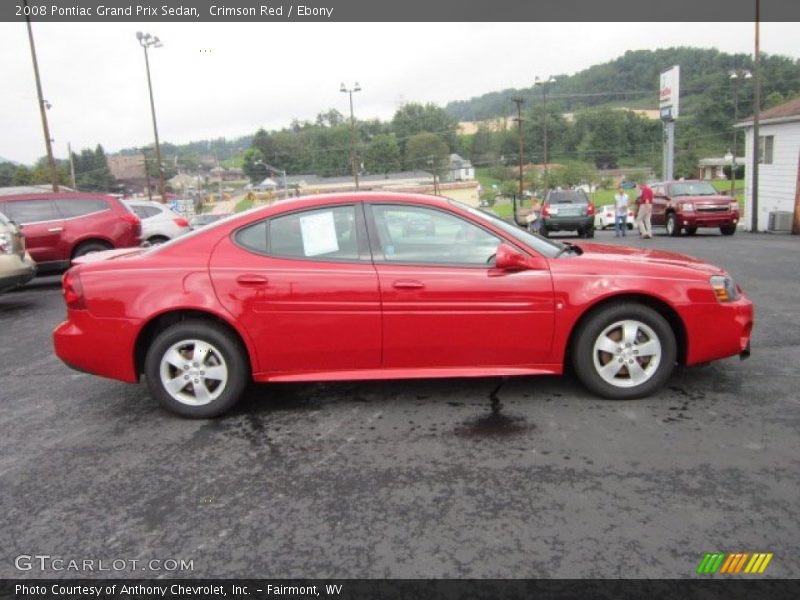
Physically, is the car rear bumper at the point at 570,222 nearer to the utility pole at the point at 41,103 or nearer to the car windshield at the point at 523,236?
the car windshield at the point at 523,236

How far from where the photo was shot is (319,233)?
14.0 ft

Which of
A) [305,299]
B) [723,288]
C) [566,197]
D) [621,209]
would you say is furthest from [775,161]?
[305,299]

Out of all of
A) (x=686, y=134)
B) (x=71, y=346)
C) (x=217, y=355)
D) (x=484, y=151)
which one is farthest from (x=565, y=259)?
(x=484, y=151)

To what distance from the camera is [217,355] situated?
4160 mm

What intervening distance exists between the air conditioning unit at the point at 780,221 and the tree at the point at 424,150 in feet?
193

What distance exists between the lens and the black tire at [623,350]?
4.17m

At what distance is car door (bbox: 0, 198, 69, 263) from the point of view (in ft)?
35.0

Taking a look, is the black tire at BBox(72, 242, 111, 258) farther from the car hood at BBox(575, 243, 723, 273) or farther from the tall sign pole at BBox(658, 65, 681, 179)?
the tall sign pole at BBox(658, 65, 681, 179)

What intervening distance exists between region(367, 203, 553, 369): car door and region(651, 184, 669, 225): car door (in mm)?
16359

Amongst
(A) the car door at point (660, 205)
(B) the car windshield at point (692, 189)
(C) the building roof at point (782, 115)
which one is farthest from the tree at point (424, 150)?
(B) the car windshield at point (692, 189)

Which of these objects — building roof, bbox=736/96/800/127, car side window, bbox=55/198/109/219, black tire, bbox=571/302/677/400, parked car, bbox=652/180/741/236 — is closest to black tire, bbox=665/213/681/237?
parked car, bbox=652/180/741/236

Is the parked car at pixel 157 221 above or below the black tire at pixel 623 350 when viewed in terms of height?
above

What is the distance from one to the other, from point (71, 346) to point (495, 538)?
3.16 meters
